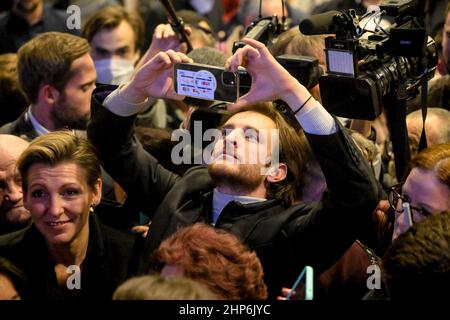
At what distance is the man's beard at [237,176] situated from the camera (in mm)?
2816

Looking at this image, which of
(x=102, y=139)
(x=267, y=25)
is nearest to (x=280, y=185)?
(x=102, y=139)

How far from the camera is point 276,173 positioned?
2.93 meters

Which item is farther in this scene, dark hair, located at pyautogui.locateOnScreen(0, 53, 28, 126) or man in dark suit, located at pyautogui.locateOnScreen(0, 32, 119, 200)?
dark hair, located at pyautogui.locateOnScreen(0, 53, 28, 126)

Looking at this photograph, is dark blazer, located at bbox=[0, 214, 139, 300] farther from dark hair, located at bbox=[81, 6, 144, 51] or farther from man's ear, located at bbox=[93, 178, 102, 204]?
dark hair, located at bbox=[81, 6, 144, 51]

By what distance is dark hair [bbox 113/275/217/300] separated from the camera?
193 centimetres

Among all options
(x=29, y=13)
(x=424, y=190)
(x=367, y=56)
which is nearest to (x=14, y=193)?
(x=367, y=56)

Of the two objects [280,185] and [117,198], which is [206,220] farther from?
[117,198]

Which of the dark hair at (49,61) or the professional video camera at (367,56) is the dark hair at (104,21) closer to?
the dark hair at (49,61)

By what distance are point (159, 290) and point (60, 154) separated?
1.11m

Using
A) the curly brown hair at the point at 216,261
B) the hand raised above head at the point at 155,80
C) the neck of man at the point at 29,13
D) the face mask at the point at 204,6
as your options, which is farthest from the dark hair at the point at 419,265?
the face mask at the point at 204,6

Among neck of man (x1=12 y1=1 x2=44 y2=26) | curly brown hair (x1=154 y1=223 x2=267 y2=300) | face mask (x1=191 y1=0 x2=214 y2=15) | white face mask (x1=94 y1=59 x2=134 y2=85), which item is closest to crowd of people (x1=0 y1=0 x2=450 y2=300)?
curly brown hair (x1=154 y1=223 x2=267 y2=300)

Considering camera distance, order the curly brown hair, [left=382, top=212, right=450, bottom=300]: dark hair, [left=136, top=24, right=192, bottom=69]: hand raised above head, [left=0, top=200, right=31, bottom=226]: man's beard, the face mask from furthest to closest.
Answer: the face mask < [left=136, top=24, right=192, bottom=69]: hand raised above head < [left=0, top=200, right=31, bottom=226]: man's beard < the curly brown hair < [left=382, top=212, right=450, bottom=300]: dark hair

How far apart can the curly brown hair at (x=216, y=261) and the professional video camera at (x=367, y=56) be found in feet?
1.99
